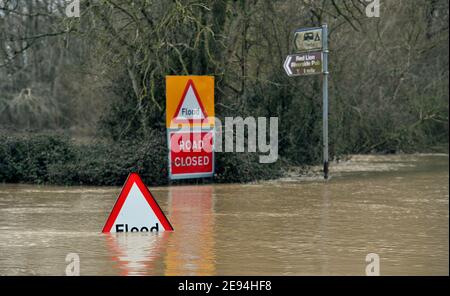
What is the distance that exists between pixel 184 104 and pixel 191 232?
7.64 m

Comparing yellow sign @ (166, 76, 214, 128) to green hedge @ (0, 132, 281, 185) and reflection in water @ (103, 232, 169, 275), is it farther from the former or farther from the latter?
reflection in water @ (103, 232, 169, 275)

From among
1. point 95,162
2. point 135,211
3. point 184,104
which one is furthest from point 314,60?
point 135,211

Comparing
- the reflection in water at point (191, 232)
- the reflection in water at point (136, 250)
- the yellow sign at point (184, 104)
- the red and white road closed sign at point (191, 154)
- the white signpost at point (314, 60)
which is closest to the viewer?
the reflection in water at point (136, 250)

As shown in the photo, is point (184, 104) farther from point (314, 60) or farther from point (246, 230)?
point (246, 230)

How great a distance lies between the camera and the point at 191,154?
71.9 feet

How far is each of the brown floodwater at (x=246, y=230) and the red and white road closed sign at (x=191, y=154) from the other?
1.51ft

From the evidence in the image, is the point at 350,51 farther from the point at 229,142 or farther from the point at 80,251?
the point at 80,251

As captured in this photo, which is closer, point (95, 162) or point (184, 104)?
point (184, 104)

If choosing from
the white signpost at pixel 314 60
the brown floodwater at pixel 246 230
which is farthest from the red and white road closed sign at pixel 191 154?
the white signpost at pixel 314 60

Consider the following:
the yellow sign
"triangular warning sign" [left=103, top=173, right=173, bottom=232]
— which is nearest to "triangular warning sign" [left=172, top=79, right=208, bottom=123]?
the yellow sign

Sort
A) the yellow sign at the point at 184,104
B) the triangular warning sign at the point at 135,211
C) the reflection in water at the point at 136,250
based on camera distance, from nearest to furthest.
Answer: the reflection in water at the point at 136,250 → the triangular warning sign at the point at 135,211 → the yellow sign at the point at 184,104

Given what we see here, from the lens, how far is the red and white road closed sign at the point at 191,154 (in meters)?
21.7

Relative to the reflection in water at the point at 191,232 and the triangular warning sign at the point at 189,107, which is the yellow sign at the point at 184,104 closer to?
the triangular warning sign at the point at 189,107
